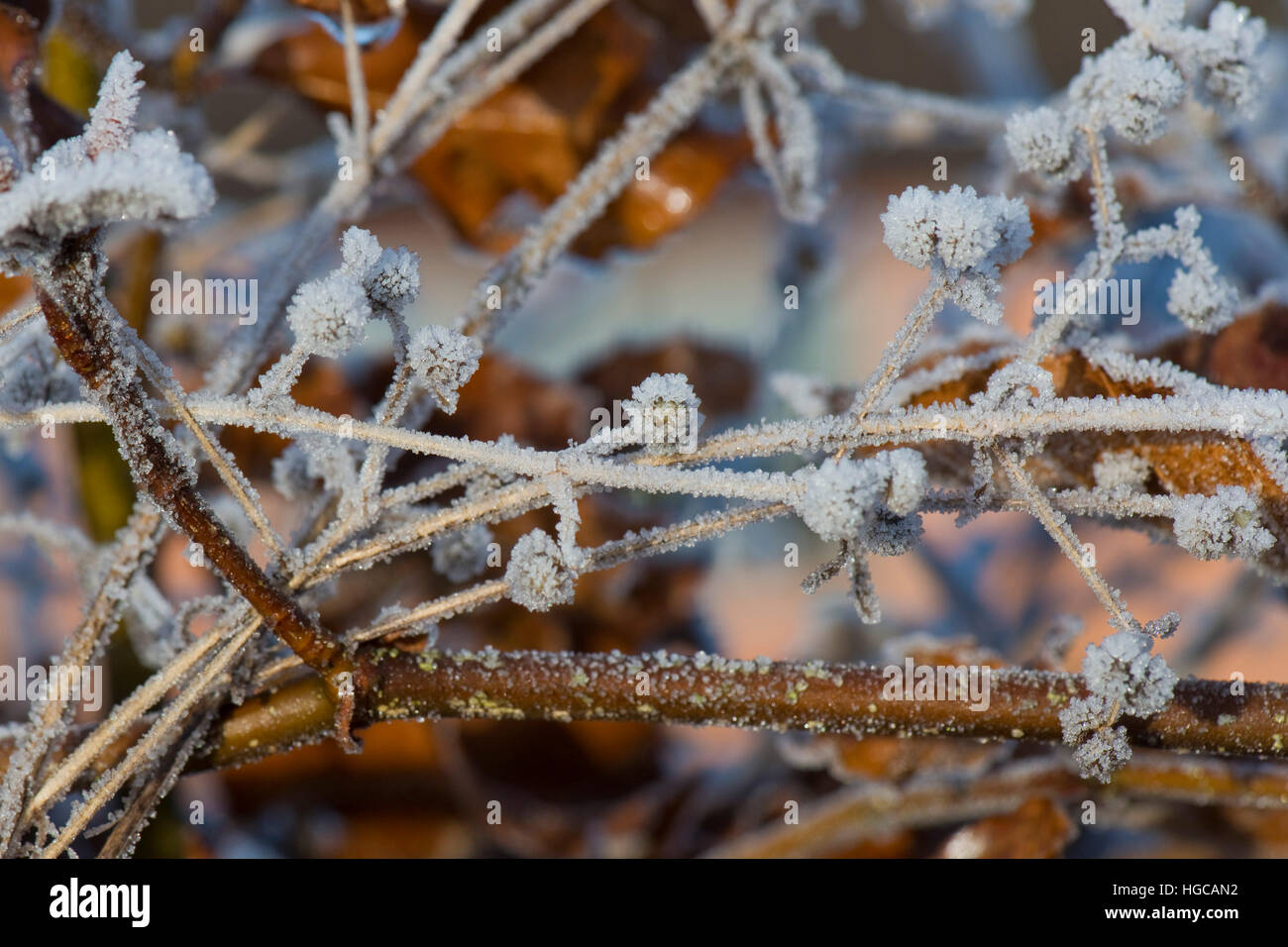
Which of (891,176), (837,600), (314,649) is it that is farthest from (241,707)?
(891,176)

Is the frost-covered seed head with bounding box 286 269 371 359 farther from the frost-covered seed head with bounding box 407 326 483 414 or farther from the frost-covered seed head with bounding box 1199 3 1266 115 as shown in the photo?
the frost-covered seed head with bounding box 1199 3 1266 115

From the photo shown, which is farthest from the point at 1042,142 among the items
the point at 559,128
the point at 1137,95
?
the point at 559,128

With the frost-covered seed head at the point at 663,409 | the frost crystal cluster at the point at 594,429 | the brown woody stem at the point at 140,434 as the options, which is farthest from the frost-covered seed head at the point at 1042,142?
the brown woody stem at the point at 140,434

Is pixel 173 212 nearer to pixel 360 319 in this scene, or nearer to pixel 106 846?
pixel 360 319

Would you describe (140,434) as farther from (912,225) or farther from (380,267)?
(912,225)

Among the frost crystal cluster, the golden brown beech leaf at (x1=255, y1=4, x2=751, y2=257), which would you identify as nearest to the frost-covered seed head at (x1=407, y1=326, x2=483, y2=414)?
the frost crystal cluster
